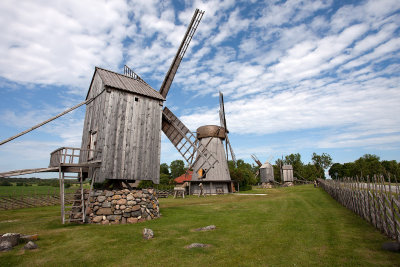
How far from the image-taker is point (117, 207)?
12.0 m

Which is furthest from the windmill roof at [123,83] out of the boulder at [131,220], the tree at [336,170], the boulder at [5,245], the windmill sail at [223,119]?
the tree at [336,170]

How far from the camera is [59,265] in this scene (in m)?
6.12

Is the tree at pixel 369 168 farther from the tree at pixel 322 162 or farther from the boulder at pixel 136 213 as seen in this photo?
the boulder at pixel 136 213

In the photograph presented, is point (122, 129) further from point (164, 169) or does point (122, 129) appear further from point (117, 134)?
point (164, 169)

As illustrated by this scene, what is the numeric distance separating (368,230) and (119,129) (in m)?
12.4

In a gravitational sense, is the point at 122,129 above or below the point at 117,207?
above

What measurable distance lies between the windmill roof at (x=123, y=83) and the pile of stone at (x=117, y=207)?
5929 millimetres

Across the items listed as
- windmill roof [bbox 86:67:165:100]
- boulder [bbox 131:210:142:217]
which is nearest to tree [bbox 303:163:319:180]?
windmill roof [bbox 86:67:165:100]

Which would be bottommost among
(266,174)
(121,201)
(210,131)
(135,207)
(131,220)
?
(131,220)

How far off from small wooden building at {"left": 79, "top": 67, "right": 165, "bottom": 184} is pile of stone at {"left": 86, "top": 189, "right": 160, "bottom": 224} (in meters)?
0.85

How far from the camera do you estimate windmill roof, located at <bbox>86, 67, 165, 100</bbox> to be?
13.5 meters

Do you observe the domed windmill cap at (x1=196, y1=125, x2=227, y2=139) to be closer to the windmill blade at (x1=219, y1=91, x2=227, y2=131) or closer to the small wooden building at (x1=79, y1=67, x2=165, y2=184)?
the windmill blade at (x1=219, y1=91, x2=227, y2=131)

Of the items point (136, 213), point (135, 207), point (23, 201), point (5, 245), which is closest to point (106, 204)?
point (135, 207)

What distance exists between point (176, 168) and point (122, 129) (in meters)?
77.9
